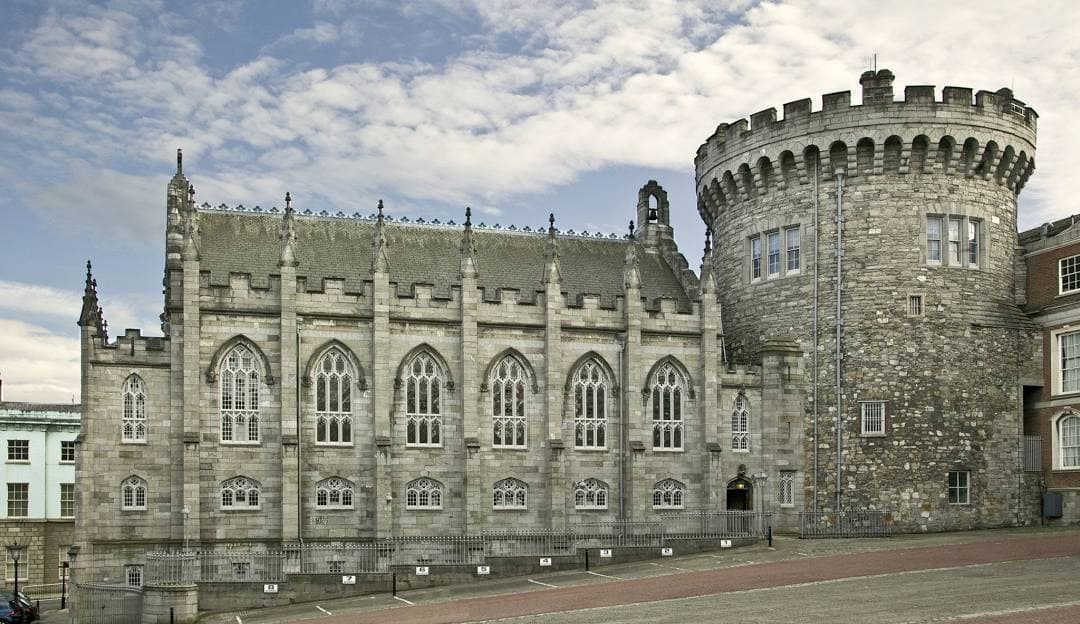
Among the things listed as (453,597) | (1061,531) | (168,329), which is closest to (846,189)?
(1061,531)

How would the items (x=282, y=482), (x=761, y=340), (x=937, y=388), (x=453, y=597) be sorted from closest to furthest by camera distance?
(x=453, y=597)
(x=282, y=482)
(x=937, y=388)
(x=761, y=340)

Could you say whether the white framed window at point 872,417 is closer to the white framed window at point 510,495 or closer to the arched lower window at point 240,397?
the white framed window at point 510,495

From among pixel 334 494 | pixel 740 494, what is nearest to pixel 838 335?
pixel 740 494

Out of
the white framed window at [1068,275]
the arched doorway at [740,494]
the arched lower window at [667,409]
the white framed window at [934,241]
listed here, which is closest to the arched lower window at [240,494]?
the arched lower window at [667,409]

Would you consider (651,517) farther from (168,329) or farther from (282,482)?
(168,329)

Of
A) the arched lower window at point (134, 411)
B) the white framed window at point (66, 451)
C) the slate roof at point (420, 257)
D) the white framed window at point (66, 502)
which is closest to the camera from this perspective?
the arched lower window at point (134, 411)

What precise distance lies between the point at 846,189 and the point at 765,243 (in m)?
4.01

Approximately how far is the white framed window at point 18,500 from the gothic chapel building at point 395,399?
26.1 meters

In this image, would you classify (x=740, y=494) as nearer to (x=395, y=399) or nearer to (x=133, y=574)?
(x=395, y=399)

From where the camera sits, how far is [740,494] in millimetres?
46531

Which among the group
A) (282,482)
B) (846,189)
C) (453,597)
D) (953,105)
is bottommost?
(453,597)

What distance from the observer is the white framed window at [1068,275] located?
44469mm

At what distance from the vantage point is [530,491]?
4462cm

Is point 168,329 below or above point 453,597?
above
